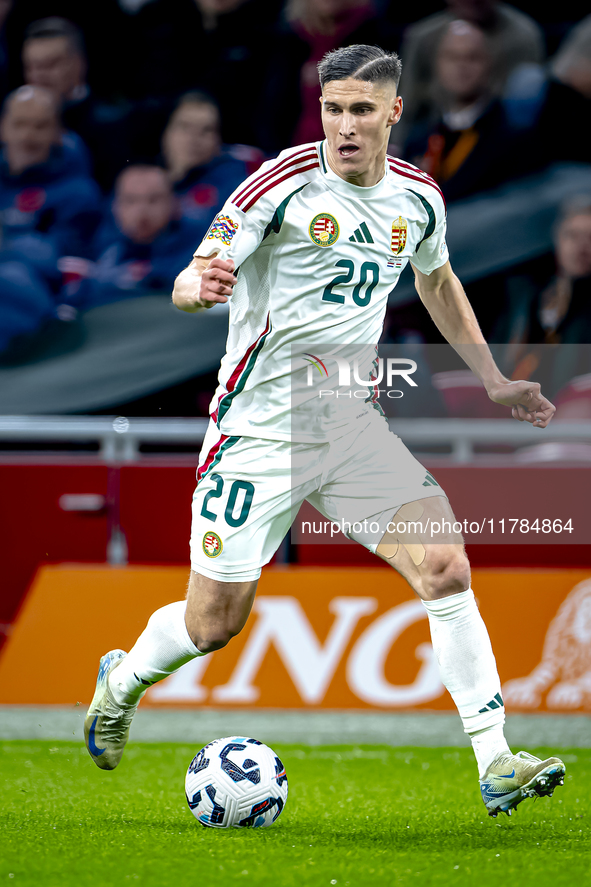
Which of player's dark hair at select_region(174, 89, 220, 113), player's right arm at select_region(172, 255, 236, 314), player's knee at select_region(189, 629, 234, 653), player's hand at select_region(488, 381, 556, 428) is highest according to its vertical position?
player's dark hair at select_region(174, 89, 220, 113)

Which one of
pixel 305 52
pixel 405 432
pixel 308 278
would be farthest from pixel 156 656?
pixel 305 52

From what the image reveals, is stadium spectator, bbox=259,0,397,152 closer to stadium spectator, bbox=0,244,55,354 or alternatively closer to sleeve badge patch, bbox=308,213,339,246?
stadium spectator, bbox=0,244,55,354

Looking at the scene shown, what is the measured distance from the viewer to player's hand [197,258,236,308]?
302cm

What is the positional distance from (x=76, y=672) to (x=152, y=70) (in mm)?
5022

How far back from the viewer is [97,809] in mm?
3957

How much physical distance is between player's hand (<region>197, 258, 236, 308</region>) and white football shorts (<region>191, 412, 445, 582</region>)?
2.34ft

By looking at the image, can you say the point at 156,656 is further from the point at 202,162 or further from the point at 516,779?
the point at 202,162

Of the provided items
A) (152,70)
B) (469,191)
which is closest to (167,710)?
(469,191)

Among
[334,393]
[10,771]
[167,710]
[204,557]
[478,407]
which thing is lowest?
[167,710]

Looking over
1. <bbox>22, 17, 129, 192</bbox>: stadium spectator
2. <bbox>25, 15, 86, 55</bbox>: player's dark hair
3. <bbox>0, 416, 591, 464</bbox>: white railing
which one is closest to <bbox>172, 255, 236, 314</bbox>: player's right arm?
A: <bbox>0, 416, 591, 464</bbox>: white railing

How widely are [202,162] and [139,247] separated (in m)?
0.76

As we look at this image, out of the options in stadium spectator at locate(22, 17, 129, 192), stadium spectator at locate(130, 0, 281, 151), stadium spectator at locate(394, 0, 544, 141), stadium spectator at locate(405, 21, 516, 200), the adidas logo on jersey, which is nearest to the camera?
the adidas logo on jersey

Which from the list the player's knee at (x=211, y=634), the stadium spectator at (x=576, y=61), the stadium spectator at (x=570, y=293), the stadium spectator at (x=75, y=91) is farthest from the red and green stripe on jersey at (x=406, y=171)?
the stadium spectator at (x=75, y=91)

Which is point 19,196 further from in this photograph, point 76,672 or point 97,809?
point 97,809
